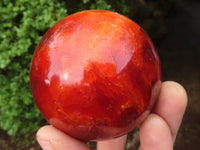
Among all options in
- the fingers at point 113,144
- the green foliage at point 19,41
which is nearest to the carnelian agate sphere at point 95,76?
the fingers at point 113,144

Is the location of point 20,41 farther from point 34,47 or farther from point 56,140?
point 56,140

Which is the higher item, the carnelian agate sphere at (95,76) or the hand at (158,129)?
the carnelian agate sphere at (95,76)

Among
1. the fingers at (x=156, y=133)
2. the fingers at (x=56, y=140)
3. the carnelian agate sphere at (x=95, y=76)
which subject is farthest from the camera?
the fingers at (x=156, y=133)

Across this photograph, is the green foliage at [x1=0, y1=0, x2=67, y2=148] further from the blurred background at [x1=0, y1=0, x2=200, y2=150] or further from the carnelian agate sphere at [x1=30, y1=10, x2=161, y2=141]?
the carnelian agate sphere at [x1=30, y1=10, x2=161, y2=141]

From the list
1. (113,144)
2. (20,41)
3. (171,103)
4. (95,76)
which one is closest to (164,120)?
(171,103)

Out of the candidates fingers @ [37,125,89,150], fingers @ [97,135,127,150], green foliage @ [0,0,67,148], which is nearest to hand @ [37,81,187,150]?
fingers @ [37,125,89,150]

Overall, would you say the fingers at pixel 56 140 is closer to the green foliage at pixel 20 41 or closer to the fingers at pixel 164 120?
the fingers at pixel 164 120

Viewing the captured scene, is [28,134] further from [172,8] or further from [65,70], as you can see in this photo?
[172,8]
